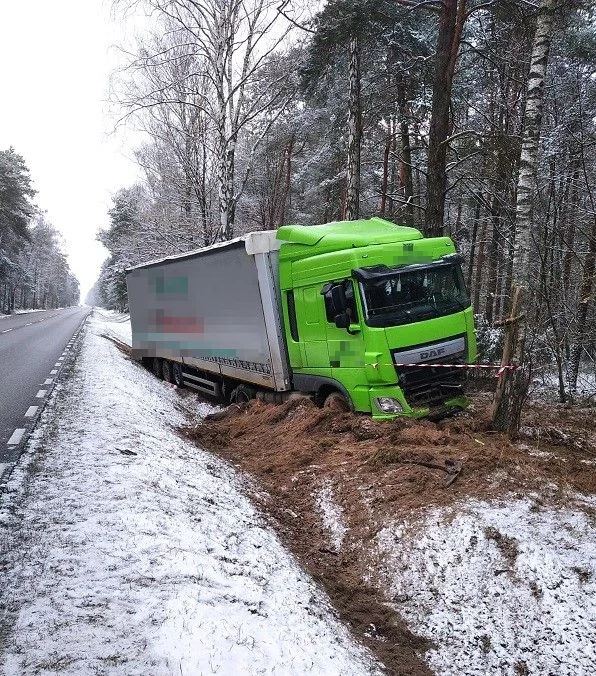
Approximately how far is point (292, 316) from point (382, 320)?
2011 millimetres

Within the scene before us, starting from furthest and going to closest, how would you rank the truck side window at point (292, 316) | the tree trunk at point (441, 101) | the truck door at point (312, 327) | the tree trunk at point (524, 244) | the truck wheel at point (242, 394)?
the truck wheel at point (242, 394) < the tree trunk at point (441, 101) < the truck side window at point (292, 316) < the truck door at point (312, 327) < the tree trunk at point (524, 244)

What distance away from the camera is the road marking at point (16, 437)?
6289mm

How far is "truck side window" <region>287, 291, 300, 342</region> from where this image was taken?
27.0 feet

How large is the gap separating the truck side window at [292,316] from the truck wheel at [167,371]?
737 centimetres

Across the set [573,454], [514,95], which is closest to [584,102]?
[514,95]

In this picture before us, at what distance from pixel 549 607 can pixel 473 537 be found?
2.43 feet

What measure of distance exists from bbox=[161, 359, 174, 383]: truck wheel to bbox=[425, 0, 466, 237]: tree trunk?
8.49 meters

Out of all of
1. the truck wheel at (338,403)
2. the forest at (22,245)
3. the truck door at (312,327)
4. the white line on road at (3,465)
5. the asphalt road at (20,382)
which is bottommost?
the truck wheel at (338,403)

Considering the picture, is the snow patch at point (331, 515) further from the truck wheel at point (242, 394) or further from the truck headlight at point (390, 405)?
the truck wheel at point (242, 394)

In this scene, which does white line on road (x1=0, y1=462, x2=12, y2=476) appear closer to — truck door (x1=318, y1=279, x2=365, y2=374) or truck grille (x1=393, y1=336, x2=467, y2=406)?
truck door (x1=318, y1=279, x2=365, y2=374)

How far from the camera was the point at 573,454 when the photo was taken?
5.89m

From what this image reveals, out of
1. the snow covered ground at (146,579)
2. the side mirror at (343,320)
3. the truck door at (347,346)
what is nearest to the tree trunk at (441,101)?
the truck door at (347,346)

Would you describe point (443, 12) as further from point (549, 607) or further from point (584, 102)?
point (549, 607)

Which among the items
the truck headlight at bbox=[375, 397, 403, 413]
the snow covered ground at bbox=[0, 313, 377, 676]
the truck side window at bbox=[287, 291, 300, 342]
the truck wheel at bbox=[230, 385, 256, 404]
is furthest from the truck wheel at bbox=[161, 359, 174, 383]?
the truck headlight at bbox=[375, 397, 403, 413]
